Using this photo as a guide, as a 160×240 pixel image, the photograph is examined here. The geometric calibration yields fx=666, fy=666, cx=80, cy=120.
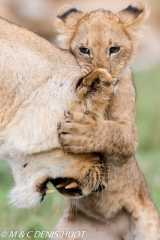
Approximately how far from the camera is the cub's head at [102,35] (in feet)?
12.0

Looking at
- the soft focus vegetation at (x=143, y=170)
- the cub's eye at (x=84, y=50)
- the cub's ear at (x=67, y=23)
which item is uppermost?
the cub's ear at (x=67, y=23)

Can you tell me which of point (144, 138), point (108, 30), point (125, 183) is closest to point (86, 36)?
point (108, 30)

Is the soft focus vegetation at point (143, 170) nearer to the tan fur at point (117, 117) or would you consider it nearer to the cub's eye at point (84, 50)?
the tan fur at point (117, 117)

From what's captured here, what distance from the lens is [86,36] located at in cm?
384

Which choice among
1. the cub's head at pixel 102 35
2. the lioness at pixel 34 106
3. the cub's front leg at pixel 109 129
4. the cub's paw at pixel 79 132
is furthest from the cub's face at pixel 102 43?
the lioness at pixel 34 106

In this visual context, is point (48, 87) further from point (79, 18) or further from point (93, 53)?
point (79, 18)

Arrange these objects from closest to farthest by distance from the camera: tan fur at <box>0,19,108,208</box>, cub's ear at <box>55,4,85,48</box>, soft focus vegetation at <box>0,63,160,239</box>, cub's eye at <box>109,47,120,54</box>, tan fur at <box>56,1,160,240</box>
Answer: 1. tan fur at <box>0,19,108,208</box>
2. tan fur at <box>56,1,160,240</box>
3. cub's eye at <box>109,47,120,54</box>
4. cub's ear at <box>55,4,85,48</box>
5. soft focus vegetation at <box>0,63,160,239</box>

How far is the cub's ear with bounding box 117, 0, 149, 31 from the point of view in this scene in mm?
4156

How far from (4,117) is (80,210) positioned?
1520mm

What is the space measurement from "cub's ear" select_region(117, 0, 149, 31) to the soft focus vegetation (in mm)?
1308

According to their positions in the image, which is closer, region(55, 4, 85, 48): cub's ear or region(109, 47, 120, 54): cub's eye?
region(109, 47, 120, 54): cub's eye

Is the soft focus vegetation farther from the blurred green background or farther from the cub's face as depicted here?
the cub's face

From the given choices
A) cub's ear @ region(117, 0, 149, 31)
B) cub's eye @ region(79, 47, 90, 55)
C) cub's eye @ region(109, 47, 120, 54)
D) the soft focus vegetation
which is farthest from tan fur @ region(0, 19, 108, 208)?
cub's ear @ region(117, 0, 149, 31)

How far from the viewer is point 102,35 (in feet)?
12.4
